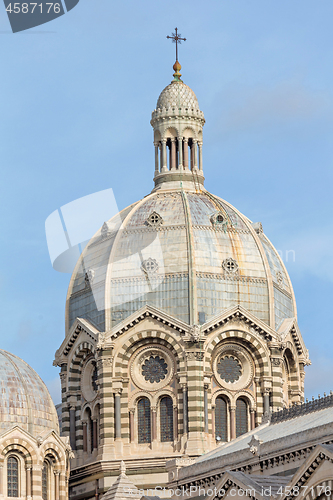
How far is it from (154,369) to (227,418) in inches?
209

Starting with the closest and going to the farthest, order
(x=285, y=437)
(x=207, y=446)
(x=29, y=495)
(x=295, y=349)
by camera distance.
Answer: (x=285, y=437) → (x=29, y=495) → (x=207, y=446) → (x=295, y=349)

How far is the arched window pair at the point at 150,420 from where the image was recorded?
86.4 meters

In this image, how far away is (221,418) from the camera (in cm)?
8731

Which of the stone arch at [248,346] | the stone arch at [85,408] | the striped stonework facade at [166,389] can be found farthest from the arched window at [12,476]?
the stone arch at [248,346]

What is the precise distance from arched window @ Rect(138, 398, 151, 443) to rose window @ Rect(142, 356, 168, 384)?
1373 millimetres

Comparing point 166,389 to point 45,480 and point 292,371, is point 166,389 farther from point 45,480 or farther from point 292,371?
point 45,480

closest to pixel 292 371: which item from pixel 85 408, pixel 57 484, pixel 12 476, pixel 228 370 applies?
pixel 228 370

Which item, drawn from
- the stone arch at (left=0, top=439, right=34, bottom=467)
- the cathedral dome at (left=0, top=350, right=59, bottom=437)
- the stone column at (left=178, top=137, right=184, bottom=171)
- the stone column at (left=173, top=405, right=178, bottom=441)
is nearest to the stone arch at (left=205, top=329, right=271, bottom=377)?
the stone column at (left=173, top=405, right=178, bottom=441)

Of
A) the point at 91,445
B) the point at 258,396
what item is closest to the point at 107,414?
the point at 91,445

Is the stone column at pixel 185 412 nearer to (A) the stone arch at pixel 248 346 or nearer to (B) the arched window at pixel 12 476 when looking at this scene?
(A) the stone arch at pixel 248 346

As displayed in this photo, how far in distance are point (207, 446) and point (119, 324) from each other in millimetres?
9002

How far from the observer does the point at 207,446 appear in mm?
84812

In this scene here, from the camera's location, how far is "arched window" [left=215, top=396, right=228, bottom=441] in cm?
8669

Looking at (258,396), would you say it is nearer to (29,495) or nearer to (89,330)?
(89,330)
